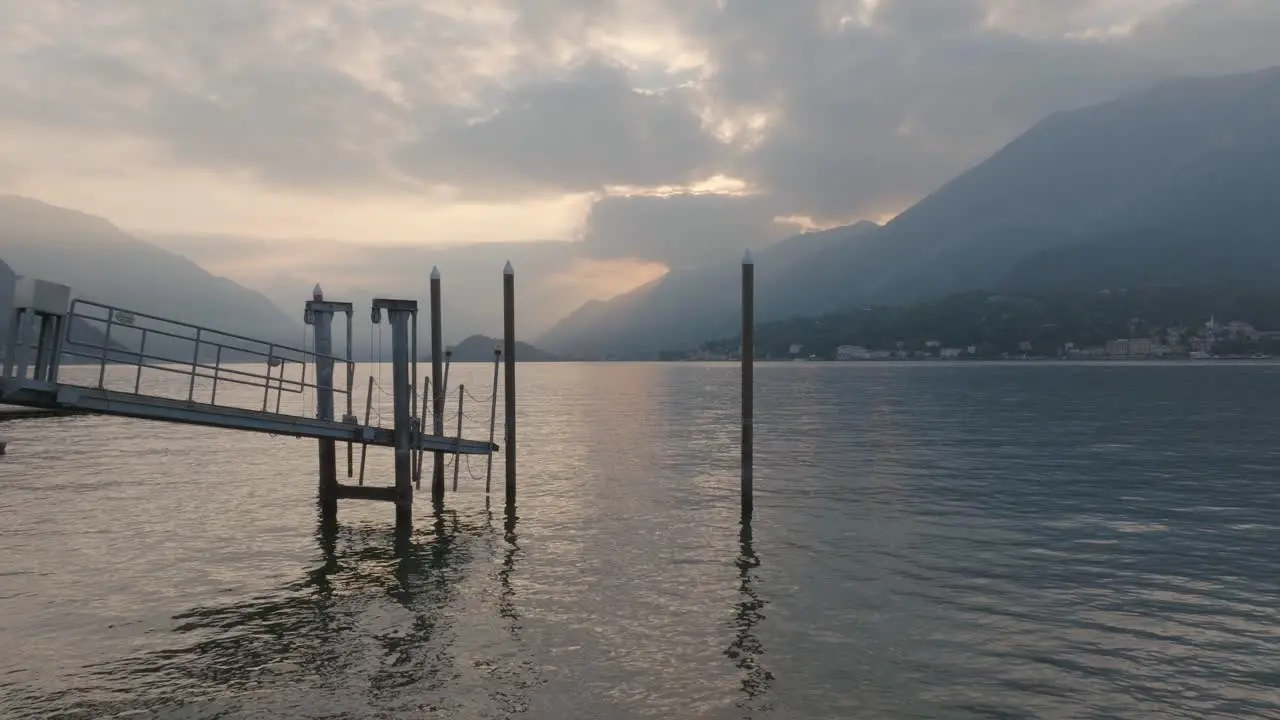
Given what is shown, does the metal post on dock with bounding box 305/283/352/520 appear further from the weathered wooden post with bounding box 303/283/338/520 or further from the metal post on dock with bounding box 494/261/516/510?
the metal post on dock with bounding box 494/261/516/510

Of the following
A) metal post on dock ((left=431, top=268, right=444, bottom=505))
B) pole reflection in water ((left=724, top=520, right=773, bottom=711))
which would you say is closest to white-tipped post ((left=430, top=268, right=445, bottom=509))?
metal post on dock ((left=431, top=268, right=444, bottom=505))

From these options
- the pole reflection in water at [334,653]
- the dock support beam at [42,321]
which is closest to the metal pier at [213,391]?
the dock support beam at [42,321]

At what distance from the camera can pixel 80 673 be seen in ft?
42.0

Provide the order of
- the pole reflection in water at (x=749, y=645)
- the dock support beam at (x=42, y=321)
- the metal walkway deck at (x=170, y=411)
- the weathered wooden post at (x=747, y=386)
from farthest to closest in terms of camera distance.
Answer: the weathered wooden post at (x=747, y=386) → the metal walkway deck at (x=170, y=411) → the dock support beam at (x=42, y=321) → the pole reflection in water at (x=749, y=645)

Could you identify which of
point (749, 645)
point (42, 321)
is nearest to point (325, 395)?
point (42, 321)

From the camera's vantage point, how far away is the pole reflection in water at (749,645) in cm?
1200

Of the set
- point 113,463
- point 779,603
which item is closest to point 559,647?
point 779,603

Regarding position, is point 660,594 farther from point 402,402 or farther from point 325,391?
point 325,391

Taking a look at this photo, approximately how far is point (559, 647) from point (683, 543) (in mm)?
8342

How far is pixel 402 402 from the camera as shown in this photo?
22.6 m

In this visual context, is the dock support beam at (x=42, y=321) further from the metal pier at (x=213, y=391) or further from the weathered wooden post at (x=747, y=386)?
the weathered wooden post at (x=747, y=386)

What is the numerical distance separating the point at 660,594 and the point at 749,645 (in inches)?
131

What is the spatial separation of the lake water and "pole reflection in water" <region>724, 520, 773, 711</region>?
8 cm

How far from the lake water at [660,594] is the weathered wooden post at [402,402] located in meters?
1.10
